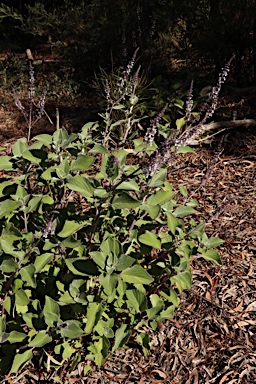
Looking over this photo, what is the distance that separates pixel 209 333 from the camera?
2404mm

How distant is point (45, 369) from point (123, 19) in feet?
17.4

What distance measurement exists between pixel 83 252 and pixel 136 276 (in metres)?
0.34

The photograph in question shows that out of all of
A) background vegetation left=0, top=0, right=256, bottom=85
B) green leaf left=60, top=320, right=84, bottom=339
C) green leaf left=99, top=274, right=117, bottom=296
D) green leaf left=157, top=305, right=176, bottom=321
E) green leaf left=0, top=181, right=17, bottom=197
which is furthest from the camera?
background vegetation left=0, top=0, right=256, bottom=85

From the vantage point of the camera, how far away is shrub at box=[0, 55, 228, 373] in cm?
177

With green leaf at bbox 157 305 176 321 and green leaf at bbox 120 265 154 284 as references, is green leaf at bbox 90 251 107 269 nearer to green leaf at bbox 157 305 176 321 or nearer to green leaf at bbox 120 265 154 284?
green leaf at bbox 120 265 154 284

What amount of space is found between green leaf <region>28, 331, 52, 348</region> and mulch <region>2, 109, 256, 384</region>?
1.48ft

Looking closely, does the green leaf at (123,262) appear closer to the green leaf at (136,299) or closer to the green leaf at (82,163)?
the green leaf at (136,299)

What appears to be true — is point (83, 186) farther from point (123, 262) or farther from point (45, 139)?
point (45, 139)

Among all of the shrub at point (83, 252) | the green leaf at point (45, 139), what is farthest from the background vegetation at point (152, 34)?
the shrub at point (83, 252)

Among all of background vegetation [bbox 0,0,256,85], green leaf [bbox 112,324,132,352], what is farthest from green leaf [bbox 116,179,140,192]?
background vegetation [bbox 0,0,256,85]

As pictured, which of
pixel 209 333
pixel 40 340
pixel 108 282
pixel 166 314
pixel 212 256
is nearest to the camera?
pixel 108 282

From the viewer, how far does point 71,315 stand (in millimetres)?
2049

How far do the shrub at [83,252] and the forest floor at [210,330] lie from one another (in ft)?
0.41

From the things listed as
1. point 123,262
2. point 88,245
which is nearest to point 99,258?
point 123,262
